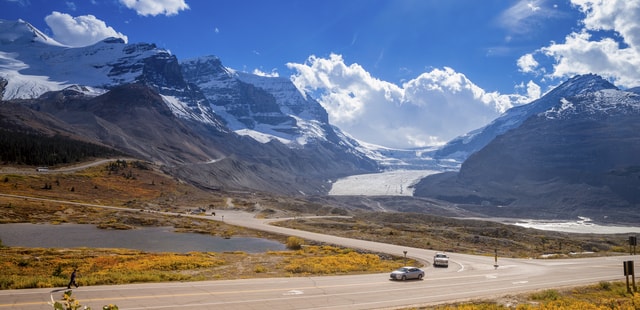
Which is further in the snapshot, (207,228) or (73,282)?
(207,228)

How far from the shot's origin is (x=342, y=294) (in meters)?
Result: 26.4

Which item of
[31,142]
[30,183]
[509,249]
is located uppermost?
[31,142]

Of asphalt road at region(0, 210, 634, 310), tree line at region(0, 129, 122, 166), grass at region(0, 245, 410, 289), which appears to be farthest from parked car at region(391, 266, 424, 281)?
tree line at region(0, 129, 122, 166)

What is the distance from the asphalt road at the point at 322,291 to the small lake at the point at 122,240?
33582 millimetres

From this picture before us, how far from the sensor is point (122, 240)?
6688cm

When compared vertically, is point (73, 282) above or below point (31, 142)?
below

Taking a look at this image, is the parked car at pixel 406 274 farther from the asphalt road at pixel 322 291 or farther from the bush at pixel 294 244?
the bush at pixel 294 244

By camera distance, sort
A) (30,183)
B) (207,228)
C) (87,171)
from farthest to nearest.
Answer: (87,171) < (30,183) < (207,228)

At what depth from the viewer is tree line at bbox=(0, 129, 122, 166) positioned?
142625 mm

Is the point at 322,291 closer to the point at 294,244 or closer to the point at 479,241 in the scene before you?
the point at 294,244

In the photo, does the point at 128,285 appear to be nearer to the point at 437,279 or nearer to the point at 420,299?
the point at 420,299

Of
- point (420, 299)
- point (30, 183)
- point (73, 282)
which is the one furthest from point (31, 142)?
point (420, 299)

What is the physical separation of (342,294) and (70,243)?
2025 inches

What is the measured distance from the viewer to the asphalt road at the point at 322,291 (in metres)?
21.7
